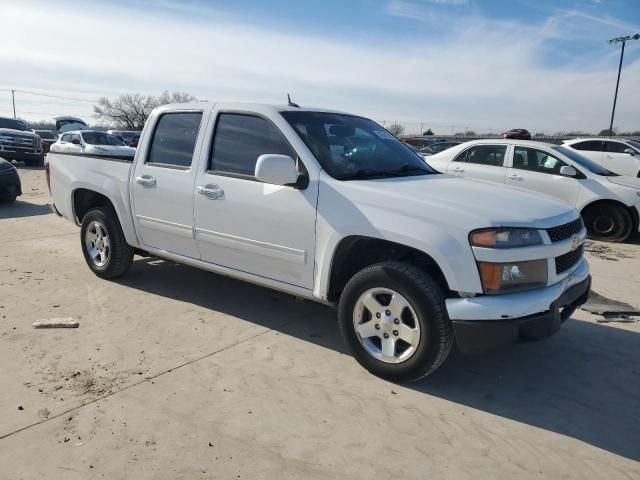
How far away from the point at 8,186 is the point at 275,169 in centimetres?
913

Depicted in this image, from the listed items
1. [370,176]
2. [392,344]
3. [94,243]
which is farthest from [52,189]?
[392,344]

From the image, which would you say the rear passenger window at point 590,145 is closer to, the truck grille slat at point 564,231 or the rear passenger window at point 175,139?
the truck grille slat at point 564,231

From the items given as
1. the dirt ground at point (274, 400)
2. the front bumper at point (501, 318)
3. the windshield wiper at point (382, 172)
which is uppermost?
the windshield wiper at point (382, 172)

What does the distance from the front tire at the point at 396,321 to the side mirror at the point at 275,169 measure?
33.4 inches

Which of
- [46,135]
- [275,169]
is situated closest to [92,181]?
[275,169]

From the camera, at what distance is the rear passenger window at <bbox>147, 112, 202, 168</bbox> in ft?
15.0

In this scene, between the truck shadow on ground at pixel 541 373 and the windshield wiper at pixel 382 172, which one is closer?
the truck shadow on ground at pixel 541 373

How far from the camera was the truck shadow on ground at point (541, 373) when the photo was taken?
313 cm

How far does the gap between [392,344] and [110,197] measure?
11.0ft

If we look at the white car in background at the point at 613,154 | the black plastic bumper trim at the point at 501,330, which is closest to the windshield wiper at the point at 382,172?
the black plastic bumper trim at the point at 501,330

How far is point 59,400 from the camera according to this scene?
319cm

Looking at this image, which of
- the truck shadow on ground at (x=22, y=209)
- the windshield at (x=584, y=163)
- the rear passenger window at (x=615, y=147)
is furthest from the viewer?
the rear passenger window at (x=615, y=147)

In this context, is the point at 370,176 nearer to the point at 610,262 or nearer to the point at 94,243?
the point at 94,243

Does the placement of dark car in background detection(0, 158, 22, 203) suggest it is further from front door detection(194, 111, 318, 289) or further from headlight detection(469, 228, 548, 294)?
headlight detection(469, 228, 548, 294)
